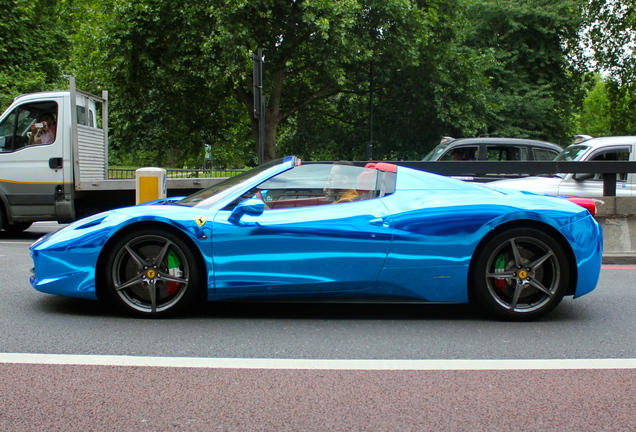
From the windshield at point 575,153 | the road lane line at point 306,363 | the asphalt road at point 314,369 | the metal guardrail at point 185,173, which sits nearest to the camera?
the asphalt road at point 314,369

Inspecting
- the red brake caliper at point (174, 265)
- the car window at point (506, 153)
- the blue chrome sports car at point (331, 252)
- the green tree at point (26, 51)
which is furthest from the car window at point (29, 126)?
the green tree at point (26, 51)

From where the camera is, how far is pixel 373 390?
334 centimetres

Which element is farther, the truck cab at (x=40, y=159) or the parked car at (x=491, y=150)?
the parked car at (x=491, y=150)

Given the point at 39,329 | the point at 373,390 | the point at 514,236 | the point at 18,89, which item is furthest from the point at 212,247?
the point at 18,89

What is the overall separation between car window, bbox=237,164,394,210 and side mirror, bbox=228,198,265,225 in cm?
17

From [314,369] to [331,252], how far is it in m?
1.14

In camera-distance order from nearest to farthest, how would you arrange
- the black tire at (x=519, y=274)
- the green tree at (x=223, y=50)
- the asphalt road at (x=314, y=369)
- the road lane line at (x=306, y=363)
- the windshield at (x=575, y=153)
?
the asphalt road at (x=314, y=369), the road lane line at (x=306, y=363), the black tire at (x=519, y=274), the windshield at (x=575, y=153), the green tree at (x=223, y=50)

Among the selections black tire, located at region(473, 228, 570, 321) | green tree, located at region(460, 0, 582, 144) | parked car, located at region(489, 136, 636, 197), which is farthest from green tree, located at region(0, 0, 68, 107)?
black tire, located at region(473, 228, 570, 321)

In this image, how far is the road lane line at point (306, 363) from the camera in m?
3.72

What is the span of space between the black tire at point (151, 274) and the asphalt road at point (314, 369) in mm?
147

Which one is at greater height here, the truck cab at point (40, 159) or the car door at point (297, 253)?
the truck cab at point (40, 159)

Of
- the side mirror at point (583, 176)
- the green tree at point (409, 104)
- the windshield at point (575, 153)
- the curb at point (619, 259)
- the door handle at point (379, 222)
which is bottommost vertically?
the curb at point (619, 259)

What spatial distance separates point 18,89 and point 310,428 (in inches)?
910

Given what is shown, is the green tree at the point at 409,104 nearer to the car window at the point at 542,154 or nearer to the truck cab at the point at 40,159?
the car window at the point at 542,154
